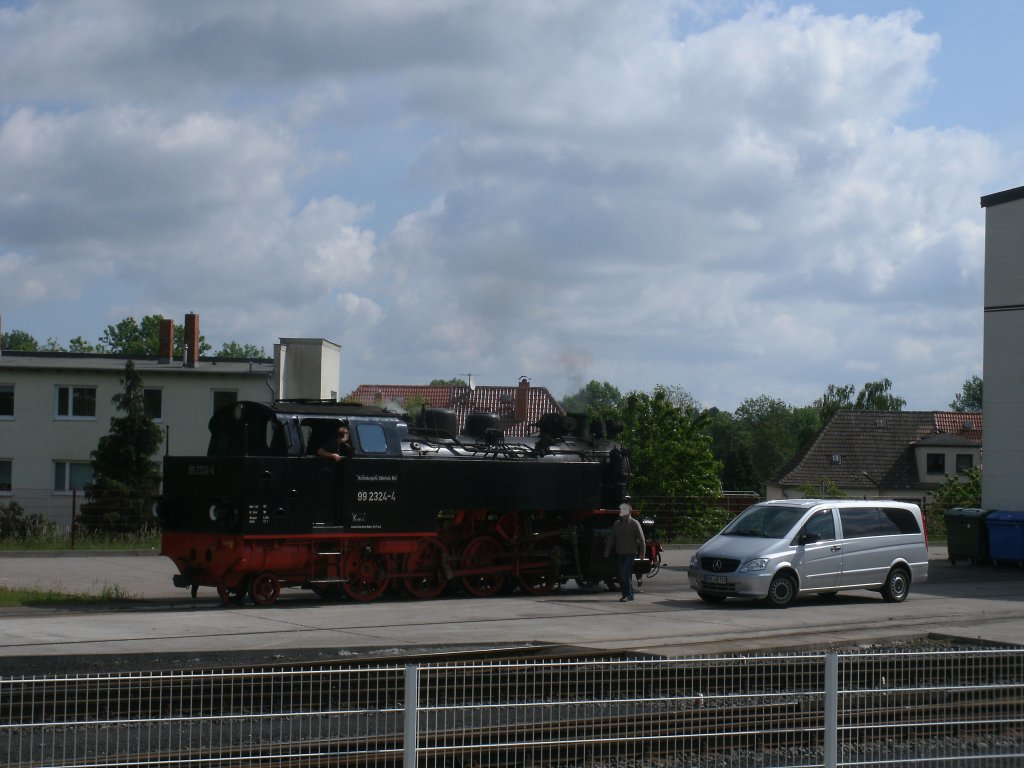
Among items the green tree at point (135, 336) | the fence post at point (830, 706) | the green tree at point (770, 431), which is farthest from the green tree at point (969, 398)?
the fence post at point (830, 706)

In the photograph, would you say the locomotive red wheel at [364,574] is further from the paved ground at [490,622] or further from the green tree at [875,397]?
the green tree at [875,397]

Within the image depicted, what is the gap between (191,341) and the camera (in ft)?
162

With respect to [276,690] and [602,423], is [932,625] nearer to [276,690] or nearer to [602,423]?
[602,423]

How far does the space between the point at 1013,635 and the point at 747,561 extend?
396 cm

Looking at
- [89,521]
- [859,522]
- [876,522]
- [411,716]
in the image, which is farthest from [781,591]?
[89,521]

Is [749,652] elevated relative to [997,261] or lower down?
lower down

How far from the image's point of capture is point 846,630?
15.5 m

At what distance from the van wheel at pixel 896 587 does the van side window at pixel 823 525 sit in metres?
1.46

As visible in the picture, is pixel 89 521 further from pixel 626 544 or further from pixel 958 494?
pixel 958 494

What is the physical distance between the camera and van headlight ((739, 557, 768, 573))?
18047mm

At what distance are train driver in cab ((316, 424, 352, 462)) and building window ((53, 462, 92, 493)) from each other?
1174 inches

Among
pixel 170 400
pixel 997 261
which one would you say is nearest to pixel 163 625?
pixel 997 261

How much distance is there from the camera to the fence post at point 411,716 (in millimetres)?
5832

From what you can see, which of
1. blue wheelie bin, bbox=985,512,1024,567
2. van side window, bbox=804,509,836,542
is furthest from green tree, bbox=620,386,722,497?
van side window, bbox=804,509,836,542
